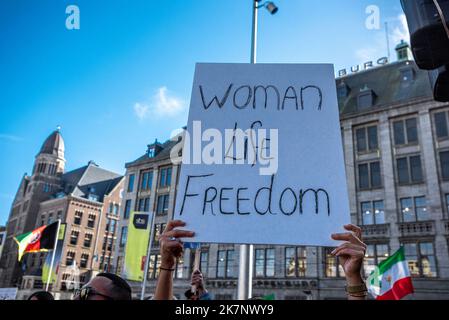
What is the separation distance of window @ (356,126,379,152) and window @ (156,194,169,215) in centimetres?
2048

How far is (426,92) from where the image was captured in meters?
29.5

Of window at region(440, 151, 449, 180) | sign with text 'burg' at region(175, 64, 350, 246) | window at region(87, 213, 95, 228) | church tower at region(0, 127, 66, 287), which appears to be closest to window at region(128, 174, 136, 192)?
window at region(87, 213, 95, 228)

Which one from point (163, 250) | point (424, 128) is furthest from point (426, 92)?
point (163, 250)

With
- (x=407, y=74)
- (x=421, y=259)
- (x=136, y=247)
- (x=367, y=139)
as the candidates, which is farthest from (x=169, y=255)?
(x=407, y=74)

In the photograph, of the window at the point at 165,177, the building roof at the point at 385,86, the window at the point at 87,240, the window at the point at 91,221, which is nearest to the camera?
the building roof at the point at 385,86

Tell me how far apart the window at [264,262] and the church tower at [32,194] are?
177ft

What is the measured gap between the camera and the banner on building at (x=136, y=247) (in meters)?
20.7

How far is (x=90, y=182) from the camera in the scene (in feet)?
249

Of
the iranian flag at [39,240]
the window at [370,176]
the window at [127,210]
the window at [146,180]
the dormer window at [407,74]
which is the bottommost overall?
the iranian flag at [39,240]

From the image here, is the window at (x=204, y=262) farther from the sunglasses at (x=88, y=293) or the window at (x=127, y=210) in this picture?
the sunglasses at (x=88, y=293)

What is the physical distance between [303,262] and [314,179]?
29888mm

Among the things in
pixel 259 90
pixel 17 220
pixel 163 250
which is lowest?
pixel 163 250

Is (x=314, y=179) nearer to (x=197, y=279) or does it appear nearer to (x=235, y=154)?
(x=235, y=154)


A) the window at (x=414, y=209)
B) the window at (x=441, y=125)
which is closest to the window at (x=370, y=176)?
the window at (x=414, y=209)
